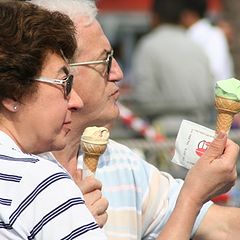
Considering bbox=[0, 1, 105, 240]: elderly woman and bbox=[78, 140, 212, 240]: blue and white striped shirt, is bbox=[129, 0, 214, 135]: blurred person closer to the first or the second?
bbox=[78, 140, 212, 240]: blue and white striped shirt

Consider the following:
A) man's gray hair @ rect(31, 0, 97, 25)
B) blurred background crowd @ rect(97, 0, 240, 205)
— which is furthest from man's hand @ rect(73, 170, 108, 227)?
blurred background crowd @ rect(97, 0, 240, 205)

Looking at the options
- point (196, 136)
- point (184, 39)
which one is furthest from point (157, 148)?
point (196, 136)

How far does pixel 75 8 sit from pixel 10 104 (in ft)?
3.06

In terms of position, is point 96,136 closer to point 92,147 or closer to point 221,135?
point 92,147

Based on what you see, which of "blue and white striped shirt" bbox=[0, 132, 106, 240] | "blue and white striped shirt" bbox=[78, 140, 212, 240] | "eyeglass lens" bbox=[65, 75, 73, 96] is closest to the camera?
"blue and white striped shirt" bbox=[0, 132, 106, 240]

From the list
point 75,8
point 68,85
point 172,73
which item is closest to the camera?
point 68,85

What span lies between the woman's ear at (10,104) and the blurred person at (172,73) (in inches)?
249

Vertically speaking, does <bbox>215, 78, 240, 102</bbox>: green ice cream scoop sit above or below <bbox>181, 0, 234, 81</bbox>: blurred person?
above

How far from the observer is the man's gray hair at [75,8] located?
348cm

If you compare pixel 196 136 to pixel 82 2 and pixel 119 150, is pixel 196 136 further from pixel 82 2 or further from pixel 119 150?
pixel 82 2

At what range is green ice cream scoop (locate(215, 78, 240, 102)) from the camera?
9.87 feet

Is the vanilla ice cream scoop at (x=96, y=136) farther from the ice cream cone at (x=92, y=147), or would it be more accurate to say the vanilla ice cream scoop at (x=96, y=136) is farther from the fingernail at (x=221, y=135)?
the fingernail at (x=221, y=135)

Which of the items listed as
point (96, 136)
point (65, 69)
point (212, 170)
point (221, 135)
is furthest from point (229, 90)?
point (65, 69)

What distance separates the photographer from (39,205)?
251 centimetres
